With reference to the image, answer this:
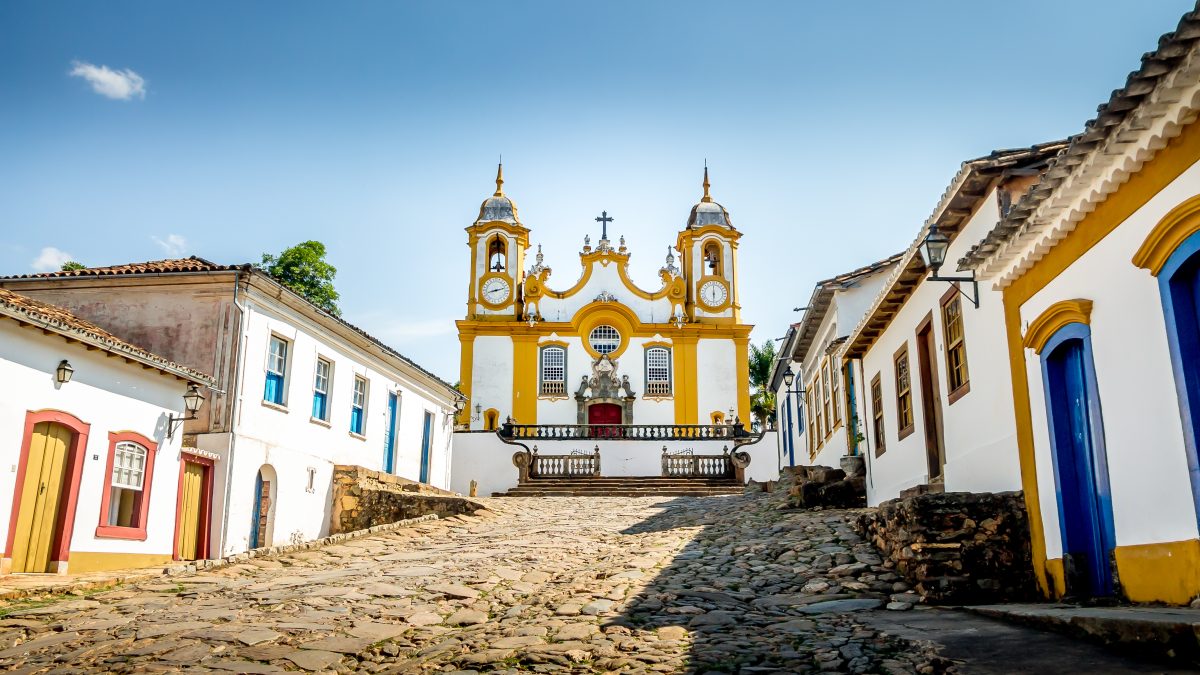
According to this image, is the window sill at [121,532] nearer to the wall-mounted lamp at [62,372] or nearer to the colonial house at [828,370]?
the wall-mounted lamp at [62,372]

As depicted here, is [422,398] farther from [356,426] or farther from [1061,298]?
[1061,298]

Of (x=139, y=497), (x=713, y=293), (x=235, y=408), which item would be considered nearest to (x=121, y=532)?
(x=139, y=497)

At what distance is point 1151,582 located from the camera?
6.60 meters

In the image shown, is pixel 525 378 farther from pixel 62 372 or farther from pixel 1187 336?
pixel 1187 336

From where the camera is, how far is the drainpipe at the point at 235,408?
15.5 m

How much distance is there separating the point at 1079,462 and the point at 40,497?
11.5 meters

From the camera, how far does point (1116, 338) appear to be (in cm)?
693

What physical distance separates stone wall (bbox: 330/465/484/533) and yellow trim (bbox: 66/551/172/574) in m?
5.08

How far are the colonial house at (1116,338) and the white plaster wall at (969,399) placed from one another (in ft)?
2.13

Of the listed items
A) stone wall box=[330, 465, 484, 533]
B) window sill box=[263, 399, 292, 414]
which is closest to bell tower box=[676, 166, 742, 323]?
stone wall box=[330, 465, 484, 533]

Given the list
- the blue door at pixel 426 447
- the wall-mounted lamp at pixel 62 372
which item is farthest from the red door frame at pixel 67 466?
the blue door at pixel 426 447

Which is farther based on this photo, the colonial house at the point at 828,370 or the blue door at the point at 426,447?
the blue door at the point at 426,447

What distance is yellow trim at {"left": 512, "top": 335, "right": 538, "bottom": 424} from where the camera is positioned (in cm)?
3828

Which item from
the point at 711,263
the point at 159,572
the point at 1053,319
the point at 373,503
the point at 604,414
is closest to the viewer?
the point at 1053,319
